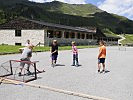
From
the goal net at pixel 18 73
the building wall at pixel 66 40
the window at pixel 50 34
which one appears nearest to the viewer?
the goal net at pixel 18 73

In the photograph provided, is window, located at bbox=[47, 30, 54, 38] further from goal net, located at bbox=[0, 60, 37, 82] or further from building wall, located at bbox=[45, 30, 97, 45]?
goal net, located at bbox=[0, 60, 37, 82]

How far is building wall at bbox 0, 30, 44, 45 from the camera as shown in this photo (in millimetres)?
45475

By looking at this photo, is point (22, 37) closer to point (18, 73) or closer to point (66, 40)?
point (66, 40)

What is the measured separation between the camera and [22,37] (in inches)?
1850

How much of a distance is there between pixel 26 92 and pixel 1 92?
0.78 metres

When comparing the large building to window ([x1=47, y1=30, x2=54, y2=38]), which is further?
window ([x1=47, y1=30, x2=54, y2=38])

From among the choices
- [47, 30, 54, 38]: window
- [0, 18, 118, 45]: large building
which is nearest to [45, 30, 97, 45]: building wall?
[0, 18, 118, 45]: large building

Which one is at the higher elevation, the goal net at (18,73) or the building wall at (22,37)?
the building wall at (22,37)

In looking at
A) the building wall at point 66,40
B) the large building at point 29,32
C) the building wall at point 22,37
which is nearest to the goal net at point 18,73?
the large building at point 29,32

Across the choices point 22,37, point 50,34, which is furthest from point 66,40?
point 22,37

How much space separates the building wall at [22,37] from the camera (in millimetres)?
45475

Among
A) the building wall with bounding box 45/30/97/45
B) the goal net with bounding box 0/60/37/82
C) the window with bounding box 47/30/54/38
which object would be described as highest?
the window with bounding box 47/30/54/38

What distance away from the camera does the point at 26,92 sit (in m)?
8.34

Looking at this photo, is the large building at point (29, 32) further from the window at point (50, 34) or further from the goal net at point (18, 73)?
the goal net at point (18, 73)
